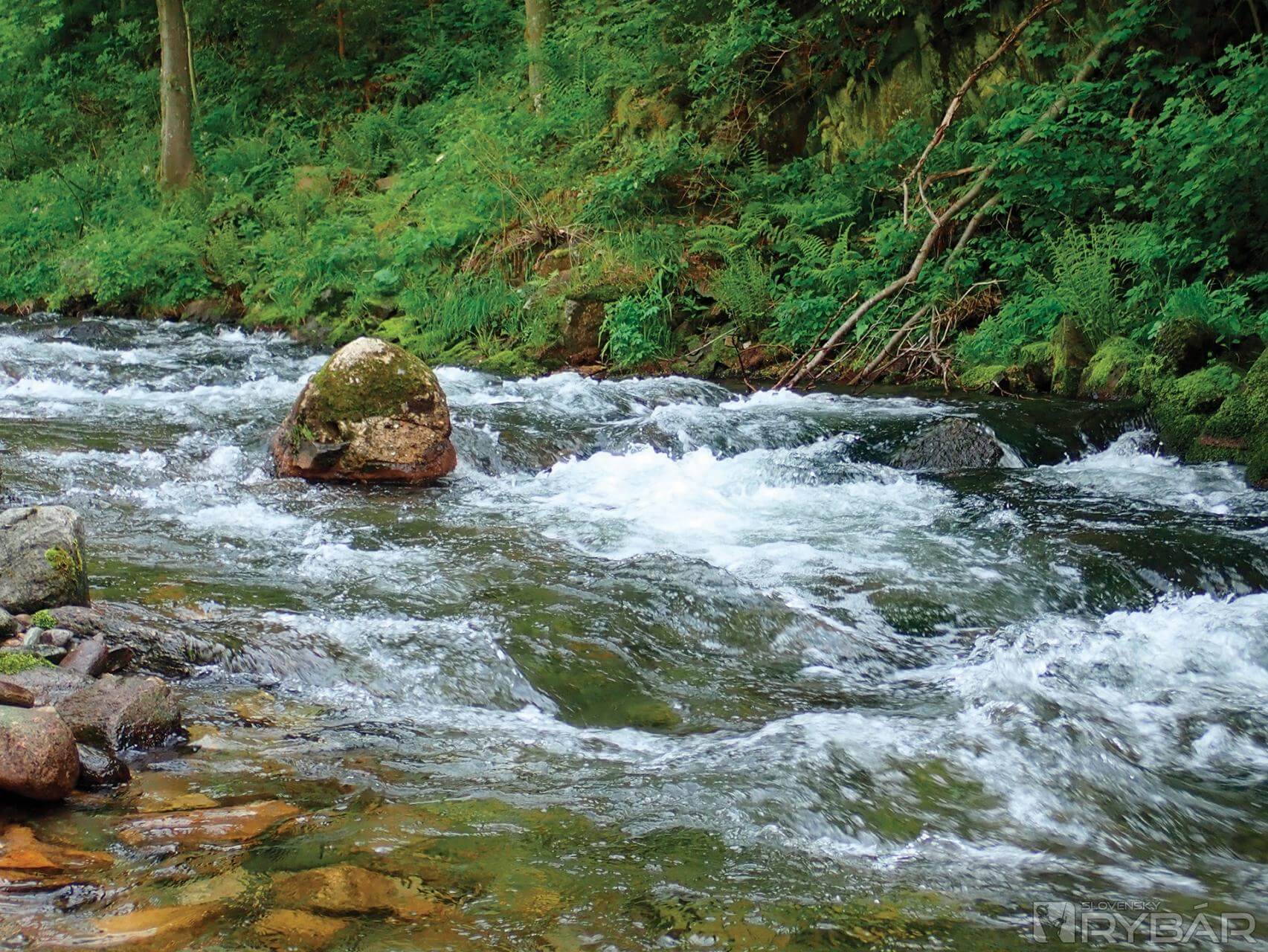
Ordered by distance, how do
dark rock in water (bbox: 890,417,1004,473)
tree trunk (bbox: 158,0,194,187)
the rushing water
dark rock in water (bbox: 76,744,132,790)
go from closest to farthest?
the rushing water < dark rock in water (bbox: 76,744,132,790) < dark rock in water (bbox: 890,417,1004,473) < tree trunk (bbox: 158,0,194,187)

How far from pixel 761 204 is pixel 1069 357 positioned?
4579 mm

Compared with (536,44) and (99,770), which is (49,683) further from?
(536,44)

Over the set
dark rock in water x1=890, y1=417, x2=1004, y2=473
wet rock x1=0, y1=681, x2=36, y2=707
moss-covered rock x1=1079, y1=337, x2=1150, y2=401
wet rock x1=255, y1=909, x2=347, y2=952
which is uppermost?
wet rock x1=0, y1=681, x2=36, y2=707

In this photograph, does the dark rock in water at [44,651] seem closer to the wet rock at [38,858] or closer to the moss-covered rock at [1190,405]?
the wet rock at [38,858]

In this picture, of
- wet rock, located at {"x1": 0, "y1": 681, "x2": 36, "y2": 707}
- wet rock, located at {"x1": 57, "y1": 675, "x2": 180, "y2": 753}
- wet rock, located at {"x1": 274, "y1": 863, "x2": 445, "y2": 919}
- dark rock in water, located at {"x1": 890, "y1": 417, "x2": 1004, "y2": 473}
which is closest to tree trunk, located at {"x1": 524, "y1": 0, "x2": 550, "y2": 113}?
dark rock in water, located at {"x1": 890, "y1": 417, "x2": 1004, "y2": 473}

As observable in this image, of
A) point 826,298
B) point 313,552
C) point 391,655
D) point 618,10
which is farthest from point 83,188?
point 391,655

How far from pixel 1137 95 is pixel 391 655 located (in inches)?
409

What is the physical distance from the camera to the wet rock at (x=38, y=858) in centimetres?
284

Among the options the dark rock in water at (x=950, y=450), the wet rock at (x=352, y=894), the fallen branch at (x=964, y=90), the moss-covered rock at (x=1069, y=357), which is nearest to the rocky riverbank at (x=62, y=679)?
the wet rock at (x=352, y=894)

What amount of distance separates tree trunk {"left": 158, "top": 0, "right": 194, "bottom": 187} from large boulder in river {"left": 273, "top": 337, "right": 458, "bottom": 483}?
13.9m

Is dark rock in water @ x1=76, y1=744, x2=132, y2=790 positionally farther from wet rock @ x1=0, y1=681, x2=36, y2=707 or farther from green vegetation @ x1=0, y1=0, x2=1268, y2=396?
green vegetation @ x1=0, y1=0, x2=1268, y2=396

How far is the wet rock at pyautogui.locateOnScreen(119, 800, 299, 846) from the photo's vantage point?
3.07 metres

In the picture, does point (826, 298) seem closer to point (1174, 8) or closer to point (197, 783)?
point (1174, 8)

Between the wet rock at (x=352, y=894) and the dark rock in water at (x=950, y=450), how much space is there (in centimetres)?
635
